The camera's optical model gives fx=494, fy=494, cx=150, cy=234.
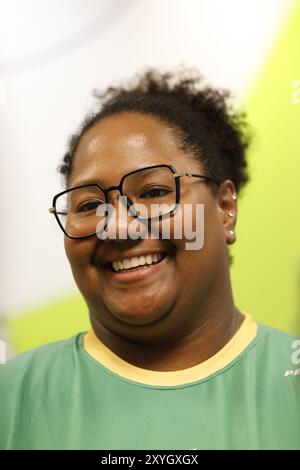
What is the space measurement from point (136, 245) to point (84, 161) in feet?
0.73

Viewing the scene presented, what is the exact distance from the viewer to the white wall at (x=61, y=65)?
114 centimetres

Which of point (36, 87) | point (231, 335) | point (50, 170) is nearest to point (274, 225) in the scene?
point (231, 335)

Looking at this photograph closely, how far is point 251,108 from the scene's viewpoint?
1.15 metres

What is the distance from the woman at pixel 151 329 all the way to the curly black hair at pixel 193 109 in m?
0.01

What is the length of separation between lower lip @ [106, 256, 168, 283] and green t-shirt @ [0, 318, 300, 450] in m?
0.18

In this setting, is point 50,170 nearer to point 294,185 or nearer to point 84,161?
point 84,161

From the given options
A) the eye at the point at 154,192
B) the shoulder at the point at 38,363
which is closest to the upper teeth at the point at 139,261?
the eye at the point at 154,192

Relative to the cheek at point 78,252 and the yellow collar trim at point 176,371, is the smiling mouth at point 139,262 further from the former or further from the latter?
the yellow collar trim at point 176,371

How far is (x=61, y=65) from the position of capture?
1169mm

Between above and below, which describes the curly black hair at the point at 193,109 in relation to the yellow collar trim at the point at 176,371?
above

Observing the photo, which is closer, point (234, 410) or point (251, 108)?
point (234, 410)
